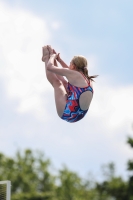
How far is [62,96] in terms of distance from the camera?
966cm

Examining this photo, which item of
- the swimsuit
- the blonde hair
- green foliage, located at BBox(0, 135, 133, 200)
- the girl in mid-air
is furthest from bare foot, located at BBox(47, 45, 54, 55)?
green foliage, located at BBox(0, 135, 133, 200)

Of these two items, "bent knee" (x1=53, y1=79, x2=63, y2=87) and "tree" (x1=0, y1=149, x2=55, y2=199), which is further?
"tree" (x1=0, y1=149, x2=55, y2=199)

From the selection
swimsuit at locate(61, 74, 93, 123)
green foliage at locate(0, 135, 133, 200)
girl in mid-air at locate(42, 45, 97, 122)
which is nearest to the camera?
girl in mid-air at locate(42, 45, 97, 122)

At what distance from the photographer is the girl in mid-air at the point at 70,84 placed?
30.7 ft

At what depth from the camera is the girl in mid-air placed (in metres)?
9.36

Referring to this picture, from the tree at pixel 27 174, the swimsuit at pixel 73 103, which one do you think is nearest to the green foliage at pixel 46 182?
the tree at pixel 27 174

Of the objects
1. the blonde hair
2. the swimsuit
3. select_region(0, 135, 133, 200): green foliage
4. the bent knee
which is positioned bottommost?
the swimsuit

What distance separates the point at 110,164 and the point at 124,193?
6728 mm

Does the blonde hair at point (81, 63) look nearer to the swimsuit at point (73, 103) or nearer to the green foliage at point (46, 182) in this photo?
the swimsuit at point (73, 103)

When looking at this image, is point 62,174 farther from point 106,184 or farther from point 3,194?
point 3,194

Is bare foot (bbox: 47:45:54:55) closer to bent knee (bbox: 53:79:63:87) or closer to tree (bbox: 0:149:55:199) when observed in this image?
bent knee (bbox: 53:79:63:87)

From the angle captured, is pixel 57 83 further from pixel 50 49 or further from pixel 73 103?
pixel 50 49

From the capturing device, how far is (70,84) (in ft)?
31.7

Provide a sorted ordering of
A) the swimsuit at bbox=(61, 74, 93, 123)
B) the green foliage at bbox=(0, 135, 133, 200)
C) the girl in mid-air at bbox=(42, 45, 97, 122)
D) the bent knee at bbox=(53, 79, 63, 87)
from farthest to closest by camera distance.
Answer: the green foliage at bbox=(0, 135, 133, 200)
the bent knee at bbox=(53, 79, 63, 87)
the swimsuit at bbox=(61, 74, 93, 123)
the girl in mid-air at bbox=(42, 45, 97, 122)
